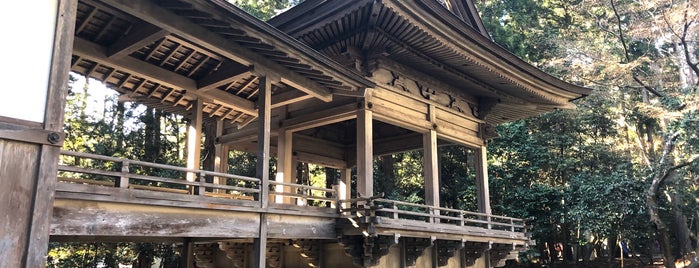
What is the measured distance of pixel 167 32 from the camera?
541cm

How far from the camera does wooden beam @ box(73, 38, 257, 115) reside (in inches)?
251

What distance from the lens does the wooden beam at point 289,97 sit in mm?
7633

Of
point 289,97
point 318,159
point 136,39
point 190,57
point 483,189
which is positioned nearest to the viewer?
point 136,39

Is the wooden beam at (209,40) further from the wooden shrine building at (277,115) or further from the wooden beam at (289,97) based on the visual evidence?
the wooden beam at (289,97)

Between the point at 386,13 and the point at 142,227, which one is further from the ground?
the point at 386,13

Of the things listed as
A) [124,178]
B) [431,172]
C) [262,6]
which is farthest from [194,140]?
[262,6]

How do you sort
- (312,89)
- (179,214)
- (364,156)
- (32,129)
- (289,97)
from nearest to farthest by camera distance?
1. (32,129)
2. (179,214)
3. (312,89)
4. (289,97)
5. (364,156)

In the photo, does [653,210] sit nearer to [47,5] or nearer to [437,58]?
[437,58]

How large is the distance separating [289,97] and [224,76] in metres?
1.11

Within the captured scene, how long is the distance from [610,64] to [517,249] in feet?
28.9

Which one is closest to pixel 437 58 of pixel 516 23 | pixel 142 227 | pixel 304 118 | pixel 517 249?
pixel 304 118

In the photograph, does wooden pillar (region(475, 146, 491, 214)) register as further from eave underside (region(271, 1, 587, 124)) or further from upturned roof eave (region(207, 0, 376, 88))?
upturned roof eave (region(207, 0, 376, 88))

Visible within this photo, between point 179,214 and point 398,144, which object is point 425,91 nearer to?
point 398,144

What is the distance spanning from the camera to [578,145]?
1930cm
